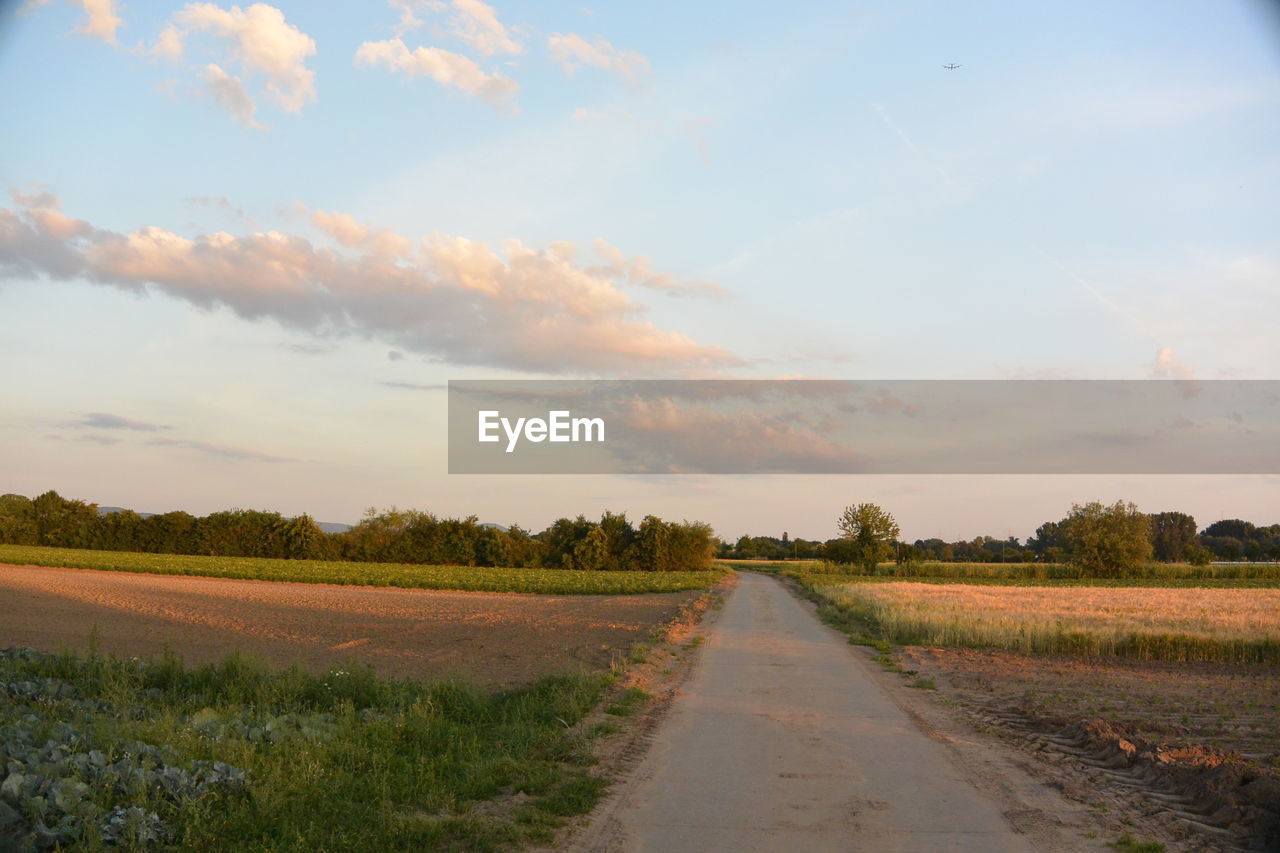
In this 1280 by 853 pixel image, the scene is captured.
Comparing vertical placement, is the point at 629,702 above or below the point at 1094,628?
above

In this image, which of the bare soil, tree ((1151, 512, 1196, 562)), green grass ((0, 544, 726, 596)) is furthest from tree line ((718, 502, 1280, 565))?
the bare soil

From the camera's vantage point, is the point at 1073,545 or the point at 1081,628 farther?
the point at 1073,545

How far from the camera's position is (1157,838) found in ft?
21.8

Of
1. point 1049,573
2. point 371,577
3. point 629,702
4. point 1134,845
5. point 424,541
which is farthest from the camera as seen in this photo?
point 424,541

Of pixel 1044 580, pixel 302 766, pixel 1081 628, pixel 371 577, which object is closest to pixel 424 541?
pixel 371 577

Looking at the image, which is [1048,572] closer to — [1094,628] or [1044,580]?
[1044,580]

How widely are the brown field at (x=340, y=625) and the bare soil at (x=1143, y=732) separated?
770 cm

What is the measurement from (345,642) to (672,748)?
592 inches

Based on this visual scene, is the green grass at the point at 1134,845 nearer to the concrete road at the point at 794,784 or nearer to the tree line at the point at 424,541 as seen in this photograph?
the concrete road at the point at 794,784

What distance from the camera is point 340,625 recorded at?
87.4 feet

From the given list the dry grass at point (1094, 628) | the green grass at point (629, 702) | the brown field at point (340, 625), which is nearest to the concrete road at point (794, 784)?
the green grass at point (629, 702)

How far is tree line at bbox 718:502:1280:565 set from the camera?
258ft

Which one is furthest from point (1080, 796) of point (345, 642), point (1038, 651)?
point (345, 642)

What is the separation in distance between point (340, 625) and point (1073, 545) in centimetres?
7033
